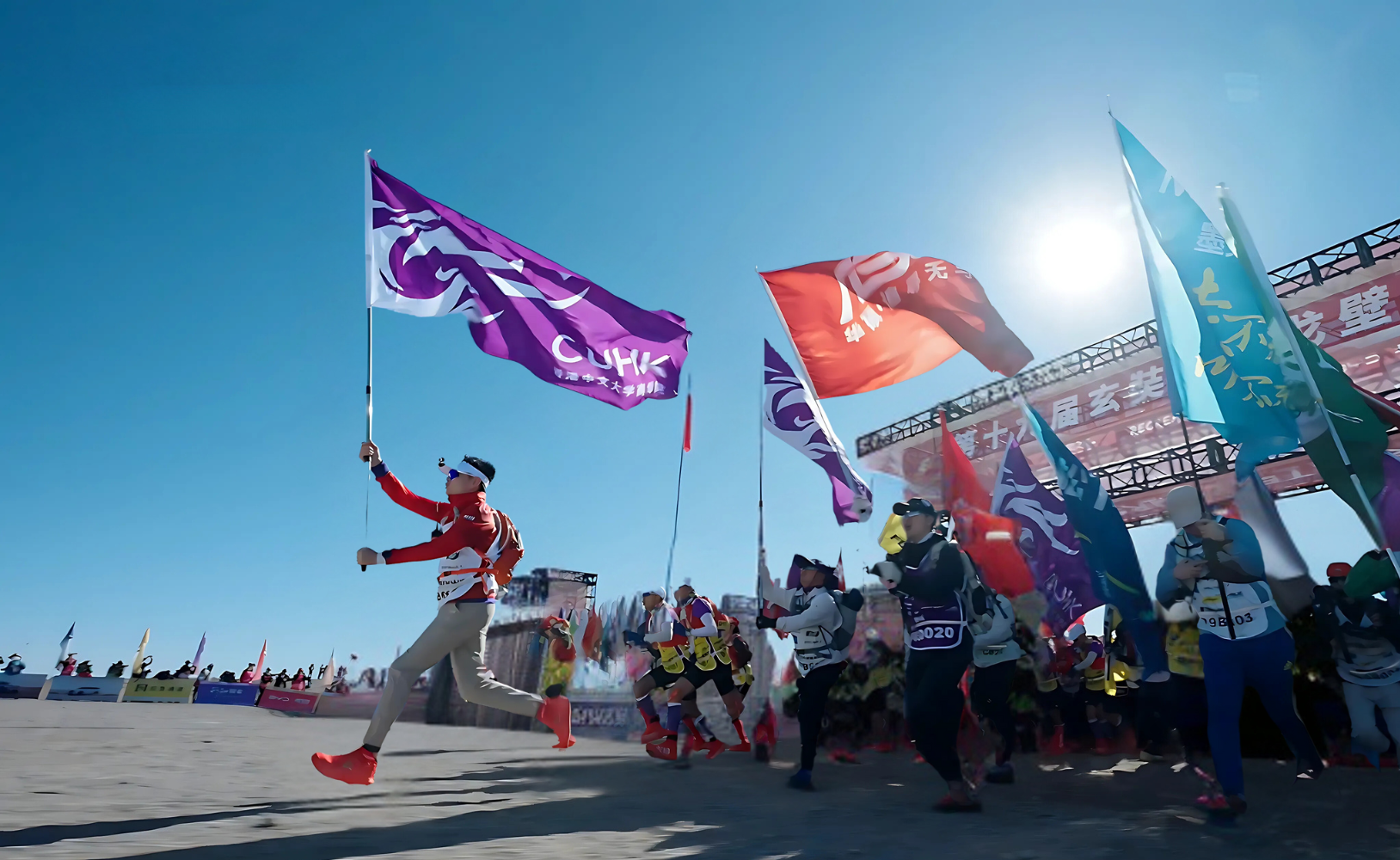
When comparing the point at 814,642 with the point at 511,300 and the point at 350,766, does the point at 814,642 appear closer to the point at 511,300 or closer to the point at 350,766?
the point at 350,766

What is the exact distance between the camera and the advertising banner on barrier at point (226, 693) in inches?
1004

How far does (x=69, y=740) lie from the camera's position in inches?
254

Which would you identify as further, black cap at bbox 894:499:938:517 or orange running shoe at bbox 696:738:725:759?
orange running shoe at bbox 696:738:725:759

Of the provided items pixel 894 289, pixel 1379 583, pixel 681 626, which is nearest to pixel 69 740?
pixel 681 626

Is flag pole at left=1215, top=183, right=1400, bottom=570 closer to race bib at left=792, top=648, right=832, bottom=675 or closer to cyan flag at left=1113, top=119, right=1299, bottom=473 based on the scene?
cyan flag at left=1113, top=119, right=1299, bottom=473

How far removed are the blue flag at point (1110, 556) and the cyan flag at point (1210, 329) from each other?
1780mm

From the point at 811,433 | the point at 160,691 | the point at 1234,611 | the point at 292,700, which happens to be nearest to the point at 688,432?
the point at 811,433

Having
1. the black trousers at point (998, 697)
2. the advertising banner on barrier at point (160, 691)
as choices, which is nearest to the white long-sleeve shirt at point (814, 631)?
the black trousers at point (998, 697)

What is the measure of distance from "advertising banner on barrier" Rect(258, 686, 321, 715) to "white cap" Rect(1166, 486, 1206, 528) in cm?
2406

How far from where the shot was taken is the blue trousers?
3.81 meters

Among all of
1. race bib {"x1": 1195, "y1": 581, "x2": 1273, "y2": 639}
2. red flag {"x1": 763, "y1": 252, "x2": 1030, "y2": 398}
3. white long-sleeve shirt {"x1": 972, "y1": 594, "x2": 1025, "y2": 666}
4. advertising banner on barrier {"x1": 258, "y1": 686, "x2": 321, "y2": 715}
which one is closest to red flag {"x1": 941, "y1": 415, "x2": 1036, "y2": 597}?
red flag {"x1": 763, "y1": 252, "x2": 1030, "y2": 398}

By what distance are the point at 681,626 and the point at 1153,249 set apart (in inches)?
199

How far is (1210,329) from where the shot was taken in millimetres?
5211

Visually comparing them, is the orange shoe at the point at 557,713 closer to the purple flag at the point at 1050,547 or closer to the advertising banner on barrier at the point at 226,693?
the purple flag at the point at 1050,547
